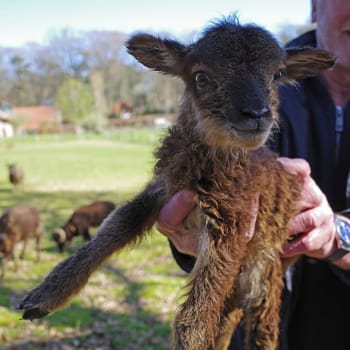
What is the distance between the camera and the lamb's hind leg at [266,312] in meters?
2.25

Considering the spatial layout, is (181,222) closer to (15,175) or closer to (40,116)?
(15,175)

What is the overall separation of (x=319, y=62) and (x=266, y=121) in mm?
697

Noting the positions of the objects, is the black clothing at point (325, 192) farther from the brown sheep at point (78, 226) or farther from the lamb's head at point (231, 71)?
the brown sheep at point (78, 226)

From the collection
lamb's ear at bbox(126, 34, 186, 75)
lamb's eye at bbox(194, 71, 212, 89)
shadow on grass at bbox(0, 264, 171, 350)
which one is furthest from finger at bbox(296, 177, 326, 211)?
shadow on grass at bbox(0, 264, 171, 350)

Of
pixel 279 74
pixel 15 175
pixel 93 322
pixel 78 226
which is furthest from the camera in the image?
pixel 15 175

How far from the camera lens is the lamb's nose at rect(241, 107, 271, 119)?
1893mm

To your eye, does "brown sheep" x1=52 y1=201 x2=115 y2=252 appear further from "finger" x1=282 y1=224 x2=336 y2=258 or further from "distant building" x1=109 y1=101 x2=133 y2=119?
"distant building" x1=109 y1=101 x2=133 y2=119

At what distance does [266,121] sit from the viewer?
6.27ft

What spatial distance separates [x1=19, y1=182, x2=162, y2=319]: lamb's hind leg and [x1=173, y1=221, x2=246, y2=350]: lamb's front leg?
0.47 m

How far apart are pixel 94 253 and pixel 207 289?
67cm

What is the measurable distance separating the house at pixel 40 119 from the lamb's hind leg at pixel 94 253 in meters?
64.1

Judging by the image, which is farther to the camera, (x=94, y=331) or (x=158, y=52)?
(x=94, y=331)

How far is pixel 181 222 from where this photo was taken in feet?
7.25

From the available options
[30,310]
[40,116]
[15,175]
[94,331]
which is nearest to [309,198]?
[30,310]
